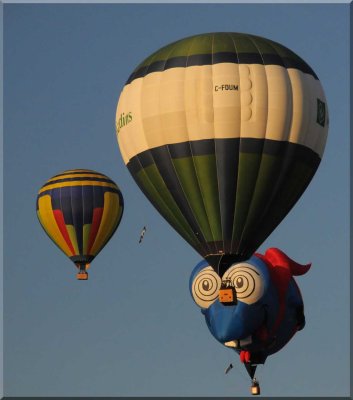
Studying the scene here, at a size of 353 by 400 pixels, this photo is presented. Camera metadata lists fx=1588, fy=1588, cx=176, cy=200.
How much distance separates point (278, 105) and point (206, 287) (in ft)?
16.2

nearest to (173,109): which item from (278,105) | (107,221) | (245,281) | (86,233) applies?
(278,105)

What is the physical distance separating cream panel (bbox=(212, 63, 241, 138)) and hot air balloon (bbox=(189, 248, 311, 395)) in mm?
3339

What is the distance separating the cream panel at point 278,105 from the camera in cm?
4003

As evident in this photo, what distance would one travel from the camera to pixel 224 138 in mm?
39812

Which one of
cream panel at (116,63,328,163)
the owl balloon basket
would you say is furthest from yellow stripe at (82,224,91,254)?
the owl balloon basket

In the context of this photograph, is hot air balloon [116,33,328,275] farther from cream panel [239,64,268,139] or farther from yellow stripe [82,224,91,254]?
yellow stripe [82,224,91,254]

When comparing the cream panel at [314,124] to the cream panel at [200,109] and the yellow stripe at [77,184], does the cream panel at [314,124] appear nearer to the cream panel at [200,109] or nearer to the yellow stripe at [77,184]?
the cream panel at [200,109]

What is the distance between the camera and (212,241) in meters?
40.0

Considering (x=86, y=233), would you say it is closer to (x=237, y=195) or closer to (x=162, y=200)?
(x=162, y=200)

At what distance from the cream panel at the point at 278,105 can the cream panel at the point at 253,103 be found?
0.43 ft

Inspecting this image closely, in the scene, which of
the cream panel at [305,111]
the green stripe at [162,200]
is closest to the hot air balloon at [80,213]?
the green stripe at [162,200]

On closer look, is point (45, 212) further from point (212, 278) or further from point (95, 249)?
point (212, 278)

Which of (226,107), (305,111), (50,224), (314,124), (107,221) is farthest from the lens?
(107,221)

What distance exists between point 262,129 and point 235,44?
2.40 m
